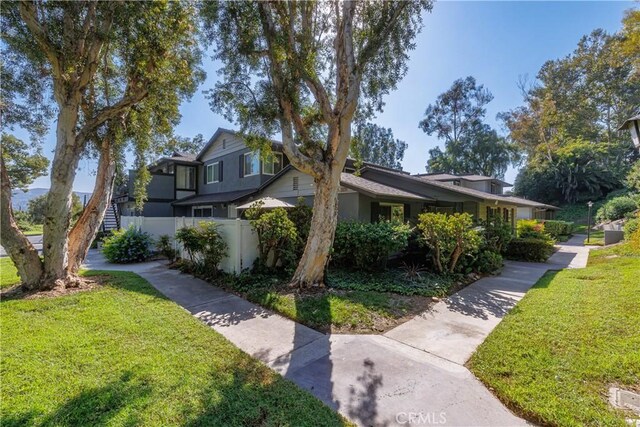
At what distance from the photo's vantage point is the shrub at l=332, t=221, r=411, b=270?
27.6 feet

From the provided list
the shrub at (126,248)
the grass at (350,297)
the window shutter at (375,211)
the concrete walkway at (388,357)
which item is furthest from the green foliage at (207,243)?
the window shutter at (375,211)

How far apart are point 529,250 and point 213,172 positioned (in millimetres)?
18238

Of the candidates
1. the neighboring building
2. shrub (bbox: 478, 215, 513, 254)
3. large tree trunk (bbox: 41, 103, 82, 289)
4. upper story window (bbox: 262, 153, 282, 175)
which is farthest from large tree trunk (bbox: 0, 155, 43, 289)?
shrub (bbox: 478, 215, 513, 254)

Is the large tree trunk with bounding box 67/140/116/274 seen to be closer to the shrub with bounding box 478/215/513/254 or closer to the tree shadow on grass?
the tree shadow on grass

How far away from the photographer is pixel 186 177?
816 inches

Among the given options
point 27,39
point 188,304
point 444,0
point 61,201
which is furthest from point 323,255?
point 27,39

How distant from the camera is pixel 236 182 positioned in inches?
680

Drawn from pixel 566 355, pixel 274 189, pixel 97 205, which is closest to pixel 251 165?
pixel 274 189

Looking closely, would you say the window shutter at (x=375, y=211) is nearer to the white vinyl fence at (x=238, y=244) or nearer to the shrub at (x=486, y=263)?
the shrub at (x=486, y=263)

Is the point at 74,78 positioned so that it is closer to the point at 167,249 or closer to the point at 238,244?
the point at 238,244

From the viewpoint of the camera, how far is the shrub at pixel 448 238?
8.33 meters

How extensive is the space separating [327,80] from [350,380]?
825cm

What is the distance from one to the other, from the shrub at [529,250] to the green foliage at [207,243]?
12.5 metres

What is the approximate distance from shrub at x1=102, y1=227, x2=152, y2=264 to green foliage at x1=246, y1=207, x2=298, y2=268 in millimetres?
6175
